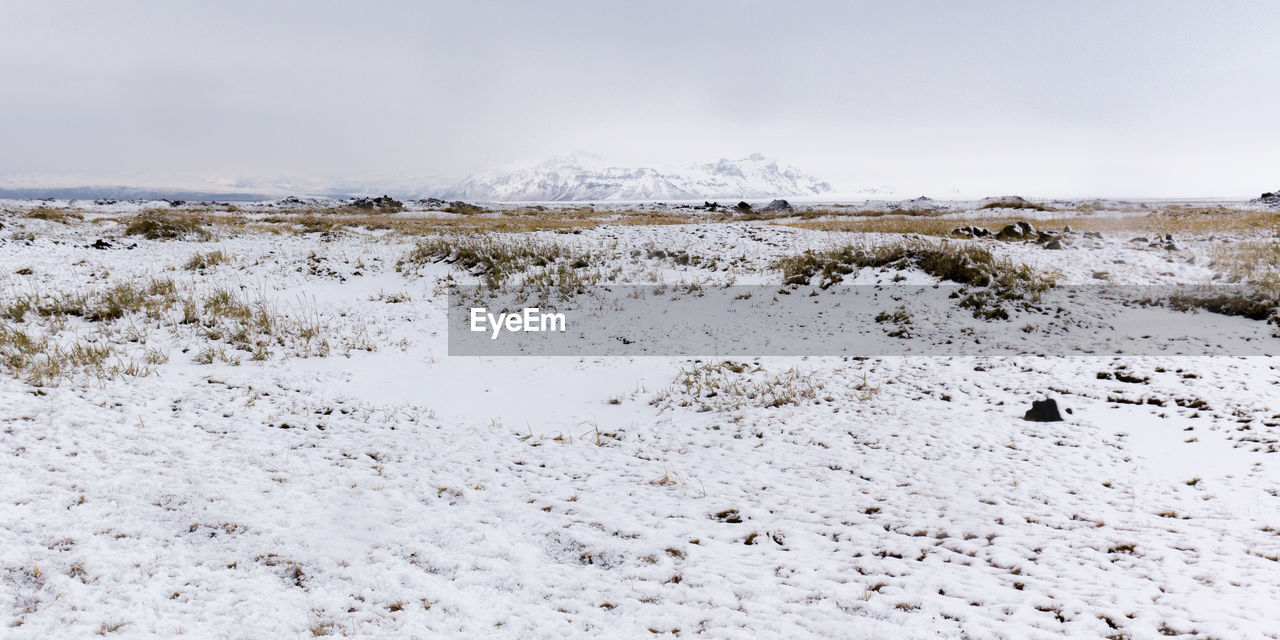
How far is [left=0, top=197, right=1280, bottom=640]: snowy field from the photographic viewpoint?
14.1ft

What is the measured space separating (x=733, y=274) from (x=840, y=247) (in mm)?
4751

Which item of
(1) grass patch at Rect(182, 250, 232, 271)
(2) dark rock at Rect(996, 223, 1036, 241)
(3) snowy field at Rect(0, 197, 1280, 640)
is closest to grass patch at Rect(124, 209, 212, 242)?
(1) grass patch at Rect(182, 250, 232, 271)

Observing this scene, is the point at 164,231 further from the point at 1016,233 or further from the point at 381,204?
the point at 381,204

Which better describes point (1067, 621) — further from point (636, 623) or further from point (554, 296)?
point (554, 296)

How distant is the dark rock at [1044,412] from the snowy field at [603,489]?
0.55 ft

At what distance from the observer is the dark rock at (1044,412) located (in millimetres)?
8328

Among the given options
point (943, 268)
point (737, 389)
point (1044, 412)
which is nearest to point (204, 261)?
point (737, 389)

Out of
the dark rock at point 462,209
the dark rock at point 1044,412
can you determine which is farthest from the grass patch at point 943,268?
the dark rock at point 462,209

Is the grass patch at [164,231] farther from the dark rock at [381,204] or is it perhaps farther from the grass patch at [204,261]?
the dark rock at [381,204]

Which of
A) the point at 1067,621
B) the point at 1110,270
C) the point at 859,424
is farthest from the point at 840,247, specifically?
the point at 1067,621

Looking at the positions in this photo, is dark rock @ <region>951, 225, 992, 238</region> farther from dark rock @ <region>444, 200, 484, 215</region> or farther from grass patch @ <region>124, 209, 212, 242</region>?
dark rock @ <region>444, 200, 484, 215</region>

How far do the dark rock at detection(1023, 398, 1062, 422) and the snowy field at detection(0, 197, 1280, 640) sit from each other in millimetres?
168

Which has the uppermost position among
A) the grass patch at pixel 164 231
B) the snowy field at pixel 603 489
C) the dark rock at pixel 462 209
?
the dark rock at pixel 462 209

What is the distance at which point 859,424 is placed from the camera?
844 centimetres
